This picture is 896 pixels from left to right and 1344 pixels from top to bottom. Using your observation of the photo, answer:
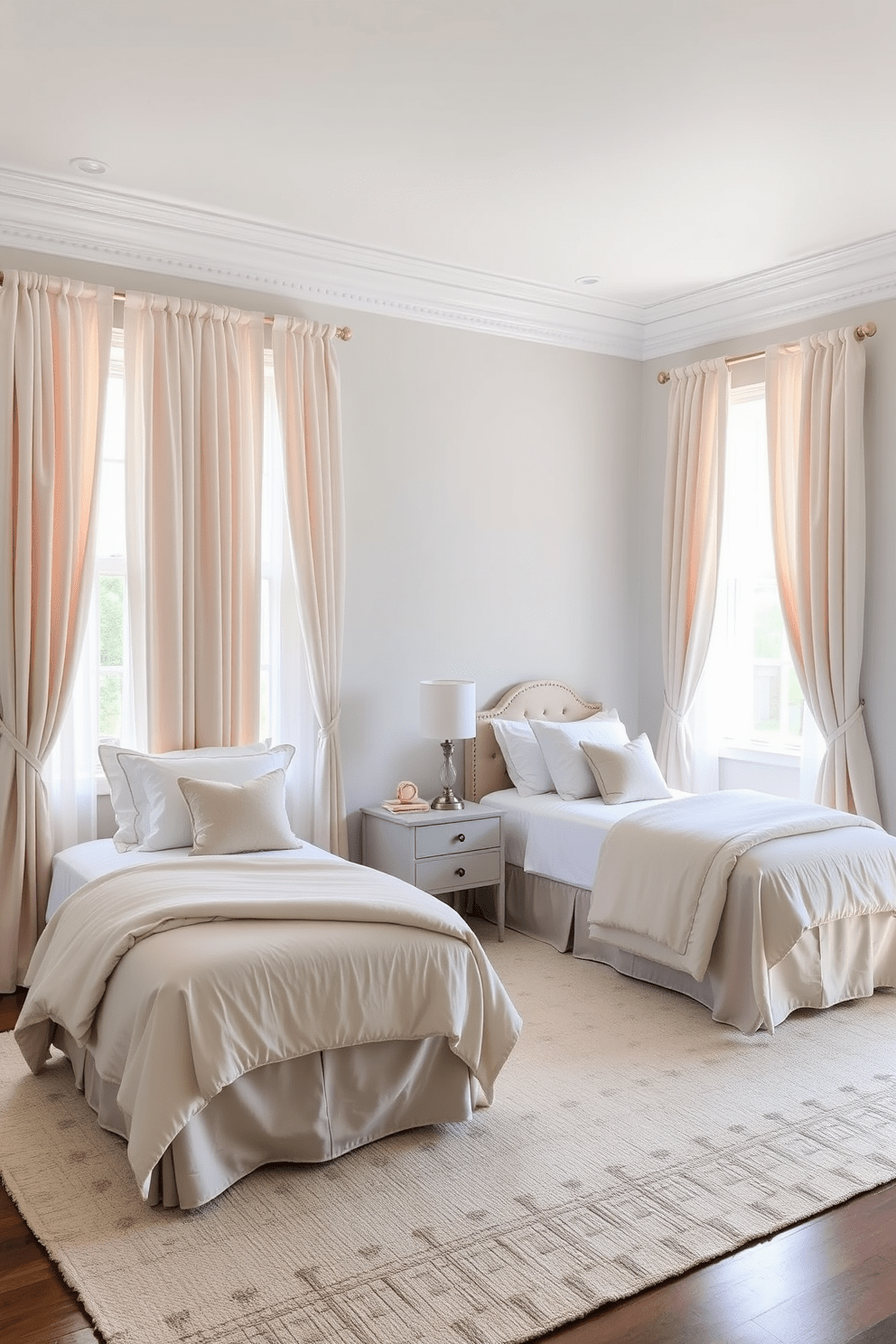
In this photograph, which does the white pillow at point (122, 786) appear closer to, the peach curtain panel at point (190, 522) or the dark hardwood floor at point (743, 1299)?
→ the peach curtain panel at point (190, 522)

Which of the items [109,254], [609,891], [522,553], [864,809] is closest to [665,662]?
[522,553]

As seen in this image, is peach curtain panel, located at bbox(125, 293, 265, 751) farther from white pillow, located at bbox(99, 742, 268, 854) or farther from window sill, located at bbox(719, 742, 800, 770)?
window sill, located at bbox(719, 742, 800, 770)

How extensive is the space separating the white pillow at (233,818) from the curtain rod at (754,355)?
3.31 metres

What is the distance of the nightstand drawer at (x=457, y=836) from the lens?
487 cm

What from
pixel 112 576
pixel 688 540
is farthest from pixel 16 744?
pixel 688 540

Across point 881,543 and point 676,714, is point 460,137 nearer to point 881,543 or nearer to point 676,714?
point 881,543

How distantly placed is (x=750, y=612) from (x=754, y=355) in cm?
133

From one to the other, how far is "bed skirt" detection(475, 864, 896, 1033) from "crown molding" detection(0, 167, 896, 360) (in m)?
2.90

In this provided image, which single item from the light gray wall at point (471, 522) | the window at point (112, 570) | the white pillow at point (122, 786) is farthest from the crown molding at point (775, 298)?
the white pillow at point (122, 786)

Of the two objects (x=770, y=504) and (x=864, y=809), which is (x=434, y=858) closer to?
(x=864, y=809)

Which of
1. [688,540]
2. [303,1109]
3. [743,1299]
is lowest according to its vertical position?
[743,1299]

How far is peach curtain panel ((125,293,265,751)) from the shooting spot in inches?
180

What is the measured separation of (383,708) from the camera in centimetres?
539

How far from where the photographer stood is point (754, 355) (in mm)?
5566
